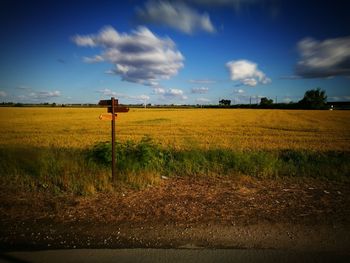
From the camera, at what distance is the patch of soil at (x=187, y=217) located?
3.89m

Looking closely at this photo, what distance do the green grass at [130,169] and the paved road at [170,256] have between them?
8.33 feet

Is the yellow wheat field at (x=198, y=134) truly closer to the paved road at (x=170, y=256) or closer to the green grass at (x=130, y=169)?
the green grass at (x=130, y=169)

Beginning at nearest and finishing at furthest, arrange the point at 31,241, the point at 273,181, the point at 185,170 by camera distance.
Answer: the point at 31,241, the point at 273,181, the point at 185,170

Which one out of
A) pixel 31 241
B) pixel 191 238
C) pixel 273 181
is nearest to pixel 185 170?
pixel 273 181

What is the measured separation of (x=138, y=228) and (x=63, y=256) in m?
1.22

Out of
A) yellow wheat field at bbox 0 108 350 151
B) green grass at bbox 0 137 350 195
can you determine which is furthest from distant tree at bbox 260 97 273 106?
green grass at bbox 0 137 350 195

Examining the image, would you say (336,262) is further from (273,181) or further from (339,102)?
(339,102)

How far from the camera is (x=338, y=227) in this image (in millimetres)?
4270

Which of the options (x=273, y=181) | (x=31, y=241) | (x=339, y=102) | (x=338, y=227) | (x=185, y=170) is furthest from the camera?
(x=339, y=102)

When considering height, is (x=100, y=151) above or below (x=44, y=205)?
above

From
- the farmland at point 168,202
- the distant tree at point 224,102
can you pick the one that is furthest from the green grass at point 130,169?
the distant tree at point 224,102

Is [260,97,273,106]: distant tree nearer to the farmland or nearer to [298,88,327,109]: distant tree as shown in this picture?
[298,88,327,109]: distant tree

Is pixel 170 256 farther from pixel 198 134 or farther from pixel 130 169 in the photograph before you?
pixel 198 134

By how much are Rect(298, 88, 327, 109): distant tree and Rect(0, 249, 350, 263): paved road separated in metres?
121
